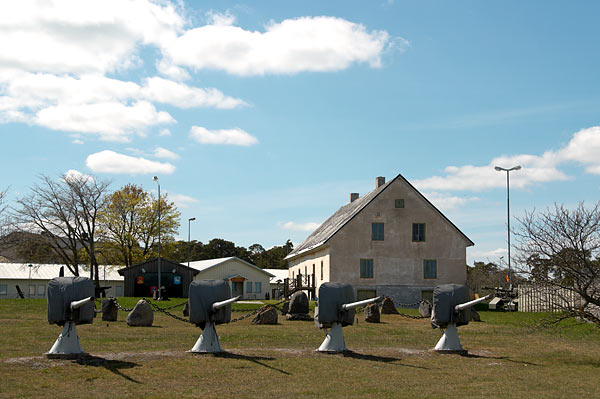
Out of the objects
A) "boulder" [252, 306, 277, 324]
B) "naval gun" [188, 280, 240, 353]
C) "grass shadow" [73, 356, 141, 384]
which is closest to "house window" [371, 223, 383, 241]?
"boulder" [252, 306, 277, 324]

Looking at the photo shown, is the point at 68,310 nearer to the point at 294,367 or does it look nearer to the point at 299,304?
the point at 294,367

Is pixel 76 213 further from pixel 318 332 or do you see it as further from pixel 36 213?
pixel 318 332

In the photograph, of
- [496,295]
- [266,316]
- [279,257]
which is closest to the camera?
[266,316]

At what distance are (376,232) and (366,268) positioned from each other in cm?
252

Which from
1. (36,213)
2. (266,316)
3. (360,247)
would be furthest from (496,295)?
(36,213)

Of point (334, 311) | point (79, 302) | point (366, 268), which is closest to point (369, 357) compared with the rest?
point (334, 311)

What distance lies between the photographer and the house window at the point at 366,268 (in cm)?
4541

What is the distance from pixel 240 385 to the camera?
1287 centimetres

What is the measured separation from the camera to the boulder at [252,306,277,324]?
2827cm

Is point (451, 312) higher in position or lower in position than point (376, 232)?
lower

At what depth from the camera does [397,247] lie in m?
45.9

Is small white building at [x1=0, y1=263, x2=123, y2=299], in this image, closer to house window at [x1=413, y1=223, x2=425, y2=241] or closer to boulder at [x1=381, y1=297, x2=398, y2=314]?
house window at [x1=413, y1=223, x2=425, y2=241]

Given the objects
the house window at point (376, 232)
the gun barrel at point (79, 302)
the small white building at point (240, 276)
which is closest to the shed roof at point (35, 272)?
the small white building at point (240, 276)

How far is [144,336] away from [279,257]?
8313cm
